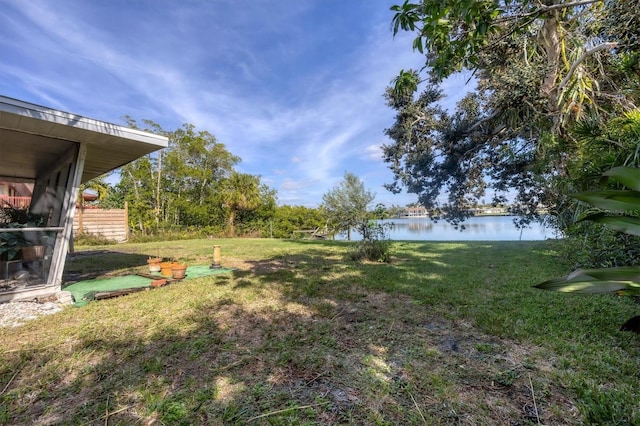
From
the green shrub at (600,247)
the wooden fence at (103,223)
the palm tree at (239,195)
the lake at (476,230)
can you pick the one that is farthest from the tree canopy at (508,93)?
the wooden fence at (103,223)

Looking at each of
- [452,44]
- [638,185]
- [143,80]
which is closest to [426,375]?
[638,185]

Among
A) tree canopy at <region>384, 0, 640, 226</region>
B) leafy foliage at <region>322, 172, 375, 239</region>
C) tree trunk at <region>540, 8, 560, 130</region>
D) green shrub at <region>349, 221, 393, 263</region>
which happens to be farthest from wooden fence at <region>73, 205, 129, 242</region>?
tree trunk at <region>540, 8, 560, 130</region>

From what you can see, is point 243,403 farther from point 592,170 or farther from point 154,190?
point 154,190

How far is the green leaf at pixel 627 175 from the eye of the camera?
144 cm

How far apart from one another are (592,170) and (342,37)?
6.67 m

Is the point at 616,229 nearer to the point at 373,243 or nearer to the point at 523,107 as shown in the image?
the point at 373,243

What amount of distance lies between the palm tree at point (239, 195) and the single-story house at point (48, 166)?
11480 mm

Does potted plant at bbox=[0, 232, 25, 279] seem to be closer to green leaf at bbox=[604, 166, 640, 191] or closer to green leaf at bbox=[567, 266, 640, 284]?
green leaf at bbox=[567, 266, 640, 284]

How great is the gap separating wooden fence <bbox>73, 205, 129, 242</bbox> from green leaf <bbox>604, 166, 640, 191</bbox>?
14.9 m

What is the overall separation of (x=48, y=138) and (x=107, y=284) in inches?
90.5

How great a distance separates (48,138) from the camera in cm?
372

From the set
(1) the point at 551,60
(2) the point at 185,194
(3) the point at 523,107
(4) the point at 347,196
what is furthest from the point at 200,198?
(1) the point at 551,60

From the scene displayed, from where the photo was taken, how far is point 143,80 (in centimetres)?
915

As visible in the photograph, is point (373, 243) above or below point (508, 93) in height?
below
